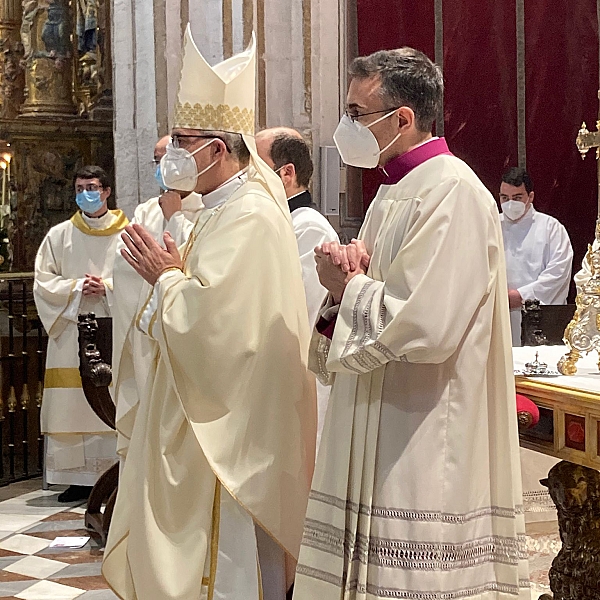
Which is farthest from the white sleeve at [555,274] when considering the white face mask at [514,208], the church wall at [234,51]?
the church wall at [234,51]

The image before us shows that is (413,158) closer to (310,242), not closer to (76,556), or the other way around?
(310,242)

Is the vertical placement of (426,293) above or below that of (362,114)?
below

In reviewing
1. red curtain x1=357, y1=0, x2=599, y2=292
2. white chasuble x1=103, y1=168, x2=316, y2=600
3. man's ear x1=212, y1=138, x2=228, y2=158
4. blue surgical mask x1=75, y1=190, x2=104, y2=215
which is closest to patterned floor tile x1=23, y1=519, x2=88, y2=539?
blue surgical mask x1=75, y1=190, x2=104, y2=215

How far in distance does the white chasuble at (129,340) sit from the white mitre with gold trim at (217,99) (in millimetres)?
954

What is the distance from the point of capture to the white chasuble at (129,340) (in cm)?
457

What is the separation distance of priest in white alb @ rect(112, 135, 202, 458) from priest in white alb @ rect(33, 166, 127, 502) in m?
0.82

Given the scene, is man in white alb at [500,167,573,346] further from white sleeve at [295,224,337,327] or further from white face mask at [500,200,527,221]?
white sleeve at [295,224,337,327]

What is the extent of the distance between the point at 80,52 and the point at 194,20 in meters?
2.59

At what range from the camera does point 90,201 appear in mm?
6656

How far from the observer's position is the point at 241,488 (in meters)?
3.34

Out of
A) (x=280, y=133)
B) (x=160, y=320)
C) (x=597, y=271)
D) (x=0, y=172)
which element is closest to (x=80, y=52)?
(x=0, y=172)

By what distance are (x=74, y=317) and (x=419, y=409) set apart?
164 inches

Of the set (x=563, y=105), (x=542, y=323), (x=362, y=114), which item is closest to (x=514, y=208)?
(x=563, y=105)

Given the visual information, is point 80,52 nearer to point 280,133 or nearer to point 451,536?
point 280,133
